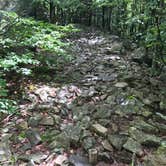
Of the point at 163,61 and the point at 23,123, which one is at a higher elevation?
the point at 163,61

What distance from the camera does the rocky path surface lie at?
4836 millimetres

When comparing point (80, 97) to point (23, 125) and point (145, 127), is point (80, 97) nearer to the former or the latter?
point (23, 125)

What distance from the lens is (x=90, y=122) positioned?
576 cm

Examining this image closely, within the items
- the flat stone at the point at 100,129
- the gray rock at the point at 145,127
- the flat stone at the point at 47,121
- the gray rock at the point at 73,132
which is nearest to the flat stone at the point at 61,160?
the gray rock at the point at 73,132

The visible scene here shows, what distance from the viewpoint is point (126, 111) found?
6129 millimetres

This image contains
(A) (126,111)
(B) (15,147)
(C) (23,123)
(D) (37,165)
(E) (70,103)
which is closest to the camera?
(D) (37,165)

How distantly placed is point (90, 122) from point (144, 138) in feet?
3.63

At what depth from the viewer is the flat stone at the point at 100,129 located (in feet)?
17.5

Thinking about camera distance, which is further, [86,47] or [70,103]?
[86,47]

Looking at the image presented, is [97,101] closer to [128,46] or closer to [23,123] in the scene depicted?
[23,123]

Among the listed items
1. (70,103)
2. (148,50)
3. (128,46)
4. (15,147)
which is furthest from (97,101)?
(128,46)

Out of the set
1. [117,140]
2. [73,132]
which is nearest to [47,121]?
→ [73,132]

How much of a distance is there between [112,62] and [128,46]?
248 cm

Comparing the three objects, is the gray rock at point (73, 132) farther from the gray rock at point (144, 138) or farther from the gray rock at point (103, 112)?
the gray rock at point (144, 138)
